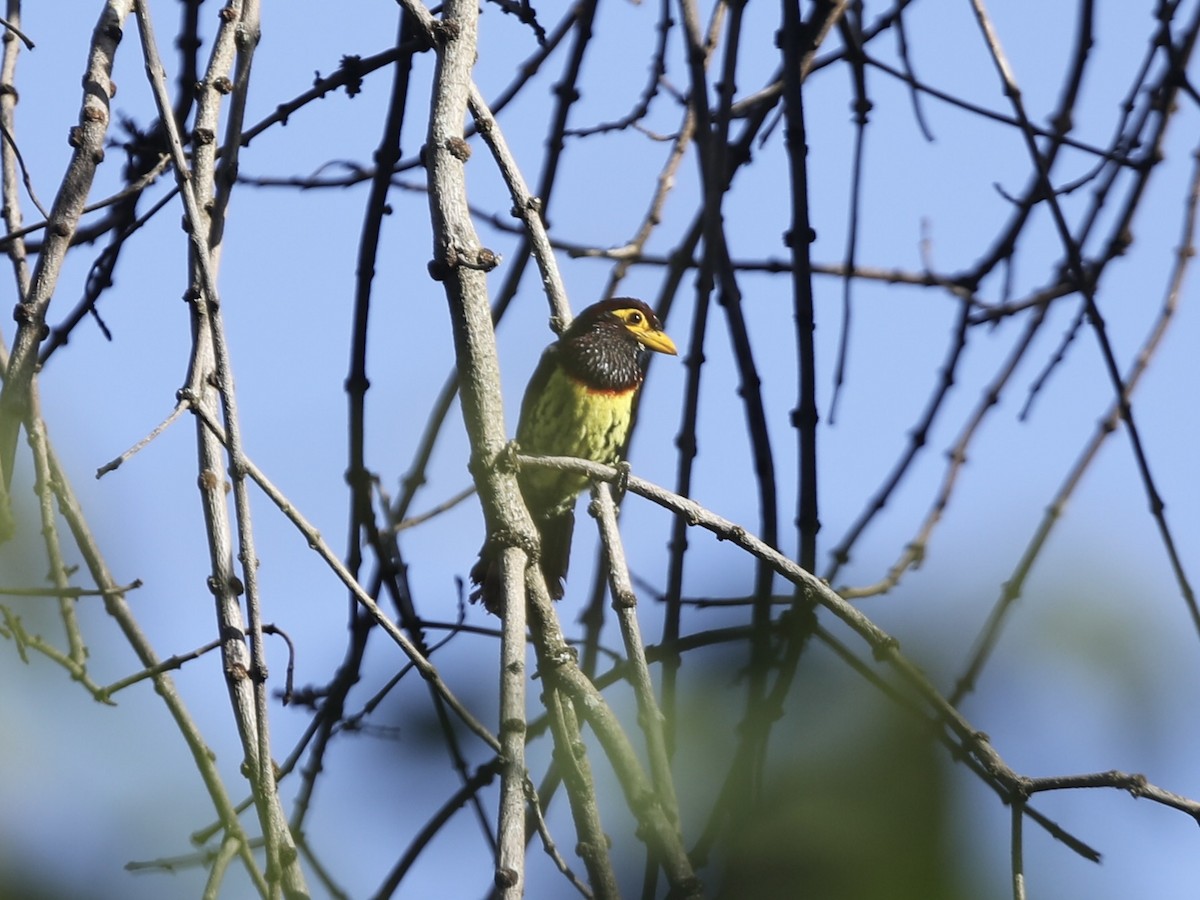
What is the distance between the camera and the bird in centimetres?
538

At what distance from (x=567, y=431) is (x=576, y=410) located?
10 cm

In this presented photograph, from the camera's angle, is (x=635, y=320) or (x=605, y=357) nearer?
(x=605, y=357)

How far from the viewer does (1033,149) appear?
3.45 m

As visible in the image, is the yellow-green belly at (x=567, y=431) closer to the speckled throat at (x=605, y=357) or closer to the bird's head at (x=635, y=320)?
the speckled throat at (x=605, y=357)

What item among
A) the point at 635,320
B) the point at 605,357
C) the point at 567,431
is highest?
the point at 635,320

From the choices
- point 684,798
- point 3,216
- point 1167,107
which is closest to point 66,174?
point 3,216

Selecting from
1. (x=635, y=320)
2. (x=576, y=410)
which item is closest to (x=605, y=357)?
(x=576, y=410)

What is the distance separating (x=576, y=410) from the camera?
5.40m

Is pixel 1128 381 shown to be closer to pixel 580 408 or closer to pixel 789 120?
pixel 789 120

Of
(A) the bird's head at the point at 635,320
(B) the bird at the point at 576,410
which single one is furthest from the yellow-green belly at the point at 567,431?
(A) the bird's head at the point at 635,320

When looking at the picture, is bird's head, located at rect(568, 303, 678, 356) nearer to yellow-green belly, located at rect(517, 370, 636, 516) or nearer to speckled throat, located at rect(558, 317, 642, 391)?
speckled throat, located at rect(558, 317, 642, 391)

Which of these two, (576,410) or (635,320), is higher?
(635,320)

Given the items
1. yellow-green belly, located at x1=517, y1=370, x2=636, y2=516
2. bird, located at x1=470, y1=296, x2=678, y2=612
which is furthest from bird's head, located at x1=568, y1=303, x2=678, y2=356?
yellow-green belly, located at x1=517, y1=370, x2=636, y2=516

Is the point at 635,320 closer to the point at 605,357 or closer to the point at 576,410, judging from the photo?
the point at 605,357
